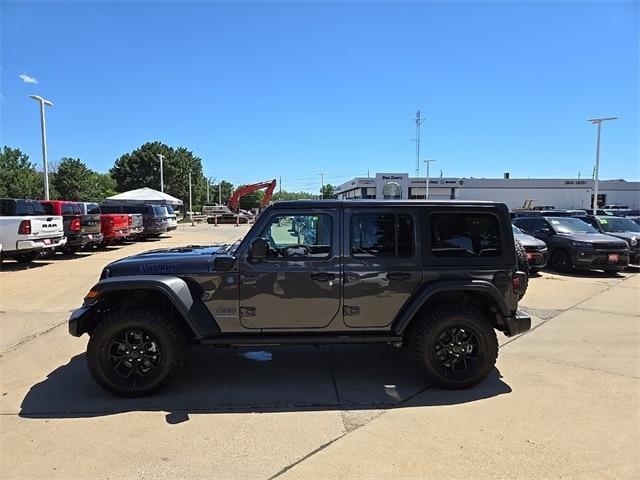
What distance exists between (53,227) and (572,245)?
47.1 feet

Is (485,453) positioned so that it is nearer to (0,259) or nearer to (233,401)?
(233,401)

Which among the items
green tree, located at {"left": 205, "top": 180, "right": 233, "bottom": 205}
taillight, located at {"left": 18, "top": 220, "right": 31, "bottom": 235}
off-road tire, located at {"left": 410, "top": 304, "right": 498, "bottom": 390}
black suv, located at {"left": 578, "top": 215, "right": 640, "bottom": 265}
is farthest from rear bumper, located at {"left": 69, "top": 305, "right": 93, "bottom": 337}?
green tree, located at {"left": 205, "top": 180, "right": 233, "bottom": 205}

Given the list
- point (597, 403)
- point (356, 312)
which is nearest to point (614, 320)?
Result: point (597, 403)

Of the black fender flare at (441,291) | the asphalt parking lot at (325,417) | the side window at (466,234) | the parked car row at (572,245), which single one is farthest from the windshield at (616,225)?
the black fender flare at (441,291)

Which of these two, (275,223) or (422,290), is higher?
(275,223)

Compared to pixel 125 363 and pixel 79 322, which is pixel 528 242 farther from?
pixel 79 322

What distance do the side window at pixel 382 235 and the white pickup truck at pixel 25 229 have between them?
35.7 feet

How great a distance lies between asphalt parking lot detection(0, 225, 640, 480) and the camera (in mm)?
3287

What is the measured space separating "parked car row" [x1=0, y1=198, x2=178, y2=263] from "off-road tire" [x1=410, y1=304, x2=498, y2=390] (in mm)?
11449

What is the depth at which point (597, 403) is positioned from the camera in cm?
438

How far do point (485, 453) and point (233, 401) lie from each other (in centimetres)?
218

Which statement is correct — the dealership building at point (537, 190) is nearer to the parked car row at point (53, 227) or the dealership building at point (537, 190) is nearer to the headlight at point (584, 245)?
the parked car row at point (53, 227)

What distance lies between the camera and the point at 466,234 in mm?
4766

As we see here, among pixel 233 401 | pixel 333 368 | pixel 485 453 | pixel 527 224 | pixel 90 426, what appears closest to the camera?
pixel 485 453
